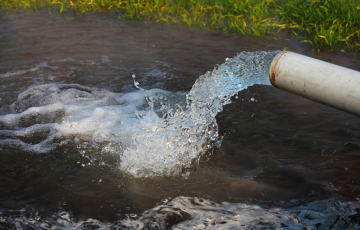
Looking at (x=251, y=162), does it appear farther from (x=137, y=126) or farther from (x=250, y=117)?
(x=137, y=126)

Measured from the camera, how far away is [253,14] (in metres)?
6.26

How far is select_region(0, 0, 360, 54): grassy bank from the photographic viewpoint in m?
5.35

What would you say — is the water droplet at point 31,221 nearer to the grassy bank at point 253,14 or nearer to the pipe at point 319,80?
the pipe at point 319,80

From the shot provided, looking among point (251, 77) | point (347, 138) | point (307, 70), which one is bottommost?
point (347, 138)

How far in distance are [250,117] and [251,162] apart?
787 mm

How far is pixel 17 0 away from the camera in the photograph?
24.8 feet

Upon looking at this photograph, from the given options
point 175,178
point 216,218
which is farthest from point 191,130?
point 216,218

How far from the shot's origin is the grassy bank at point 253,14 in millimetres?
5348

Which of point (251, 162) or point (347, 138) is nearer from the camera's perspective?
point (251, 162)

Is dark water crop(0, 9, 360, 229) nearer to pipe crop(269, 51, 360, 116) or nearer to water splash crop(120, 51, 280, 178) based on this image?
water splash crop(120, 51, 280, 178)

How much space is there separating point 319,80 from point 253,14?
4.87m

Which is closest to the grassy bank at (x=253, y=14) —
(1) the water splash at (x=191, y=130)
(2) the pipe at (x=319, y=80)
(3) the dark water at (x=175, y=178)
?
(3) the dark water at (x=175, y=178)

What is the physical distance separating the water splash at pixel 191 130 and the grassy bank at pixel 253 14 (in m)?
2.88

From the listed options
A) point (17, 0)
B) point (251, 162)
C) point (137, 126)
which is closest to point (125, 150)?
point (137, 126)
